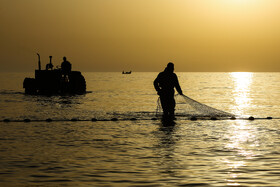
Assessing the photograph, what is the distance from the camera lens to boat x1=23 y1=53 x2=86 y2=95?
1839 inches

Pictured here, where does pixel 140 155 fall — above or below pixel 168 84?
below

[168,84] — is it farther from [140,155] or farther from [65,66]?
[65,66]

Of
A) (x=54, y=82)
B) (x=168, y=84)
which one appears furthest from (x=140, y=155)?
(x=54, y=82)

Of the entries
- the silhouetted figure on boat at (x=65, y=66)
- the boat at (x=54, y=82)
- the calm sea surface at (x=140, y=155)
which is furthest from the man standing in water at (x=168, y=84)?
the boat at (x=54, y=82)

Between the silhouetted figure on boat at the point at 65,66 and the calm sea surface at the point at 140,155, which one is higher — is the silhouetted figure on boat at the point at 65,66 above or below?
above

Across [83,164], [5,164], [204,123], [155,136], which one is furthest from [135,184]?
[204,123]

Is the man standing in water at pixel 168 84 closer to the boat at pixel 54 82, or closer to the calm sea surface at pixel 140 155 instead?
the calm sea surface at pixel 140 155

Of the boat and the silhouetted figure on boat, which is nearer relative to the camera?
the silhouetted figure on boat

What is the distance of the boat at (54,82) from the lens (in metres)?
46.7

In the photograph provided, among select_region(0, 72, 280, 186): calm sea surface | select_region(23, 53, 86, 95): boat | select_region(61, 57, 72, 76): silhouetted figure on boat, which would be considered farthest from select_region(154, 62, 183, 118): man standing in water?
select_region(23, 53, 86, 95): boat

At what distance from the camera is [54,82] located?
4697cm

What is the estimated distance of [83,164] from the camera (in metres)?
10.2

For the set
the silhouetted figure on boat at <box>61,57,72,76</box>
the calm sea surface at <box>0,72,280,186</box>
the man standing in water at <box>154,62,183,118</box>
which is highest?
the silhouetted figure on boat at <box>61,57,72,76</box>

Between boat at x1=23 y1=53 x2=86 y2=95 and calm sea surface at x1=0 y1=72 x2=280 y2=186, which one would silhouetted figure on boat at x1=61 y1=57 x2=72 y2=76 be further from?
calm sea surface at x1=0 y1=72 x2=280 y2=186
